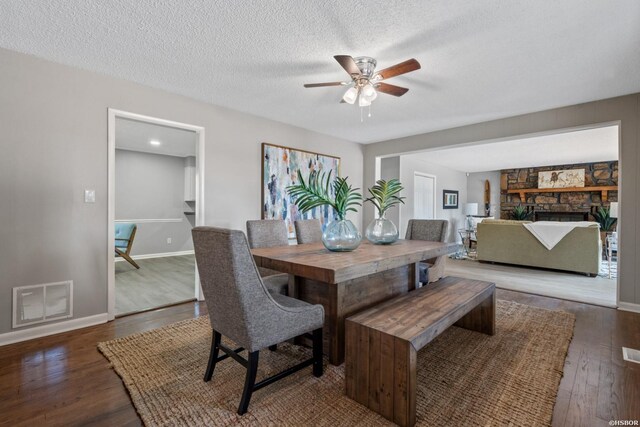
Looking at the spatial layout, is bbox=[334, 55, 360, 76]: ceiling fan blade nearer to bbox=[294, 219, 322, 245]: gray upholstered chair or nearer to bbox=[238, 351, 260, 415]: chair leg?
bbox=[294, 219, 322, 245]: gray upholstered chair

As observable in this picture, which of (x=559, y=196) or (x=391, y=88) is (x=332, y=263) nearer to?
(x=391, y=88)

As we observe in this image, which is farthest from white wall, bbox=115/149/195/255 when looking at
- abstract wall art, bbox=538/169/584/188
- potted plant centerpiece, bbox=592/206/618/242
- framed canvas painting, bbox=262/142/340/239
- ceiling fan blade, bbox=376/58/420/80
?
potted plant centerpiece, bbox=592/206/618/242

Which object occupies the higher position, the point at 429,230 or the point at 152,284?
the point at 429,230

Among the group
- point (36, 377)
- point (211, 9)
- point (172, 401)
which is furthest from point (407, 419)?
point (211, 9)

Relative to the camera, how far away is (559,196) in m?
8.41

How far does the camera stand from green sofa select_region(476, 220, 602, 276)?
4504mm

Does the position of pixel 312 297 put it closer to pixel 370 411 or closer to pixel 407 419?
pixel 370 411

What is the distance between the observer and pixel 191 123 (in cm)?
330

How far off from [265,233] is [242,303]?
1.55 meters

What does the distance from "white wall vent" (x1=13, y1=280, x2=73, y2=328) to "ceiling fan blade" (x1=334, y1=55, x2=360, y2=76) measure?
286 centimetres

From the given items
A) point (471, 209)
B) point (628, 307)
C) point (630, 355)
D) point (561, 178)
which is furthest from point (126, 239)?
point (561, 178)

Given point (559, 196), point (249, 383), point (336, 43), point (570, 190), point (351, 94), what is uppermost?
point (336, 43)

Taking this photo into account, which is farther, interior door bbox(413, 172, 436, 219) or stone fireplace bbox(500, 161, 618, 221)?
stone fireplace bbox(500, 161, 618, 221)

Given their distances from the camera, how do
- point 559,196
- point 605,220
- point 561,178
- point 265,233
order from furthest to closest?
1. point 559,196
2. point 561,178
3. point 605,220
4. point 265,233
